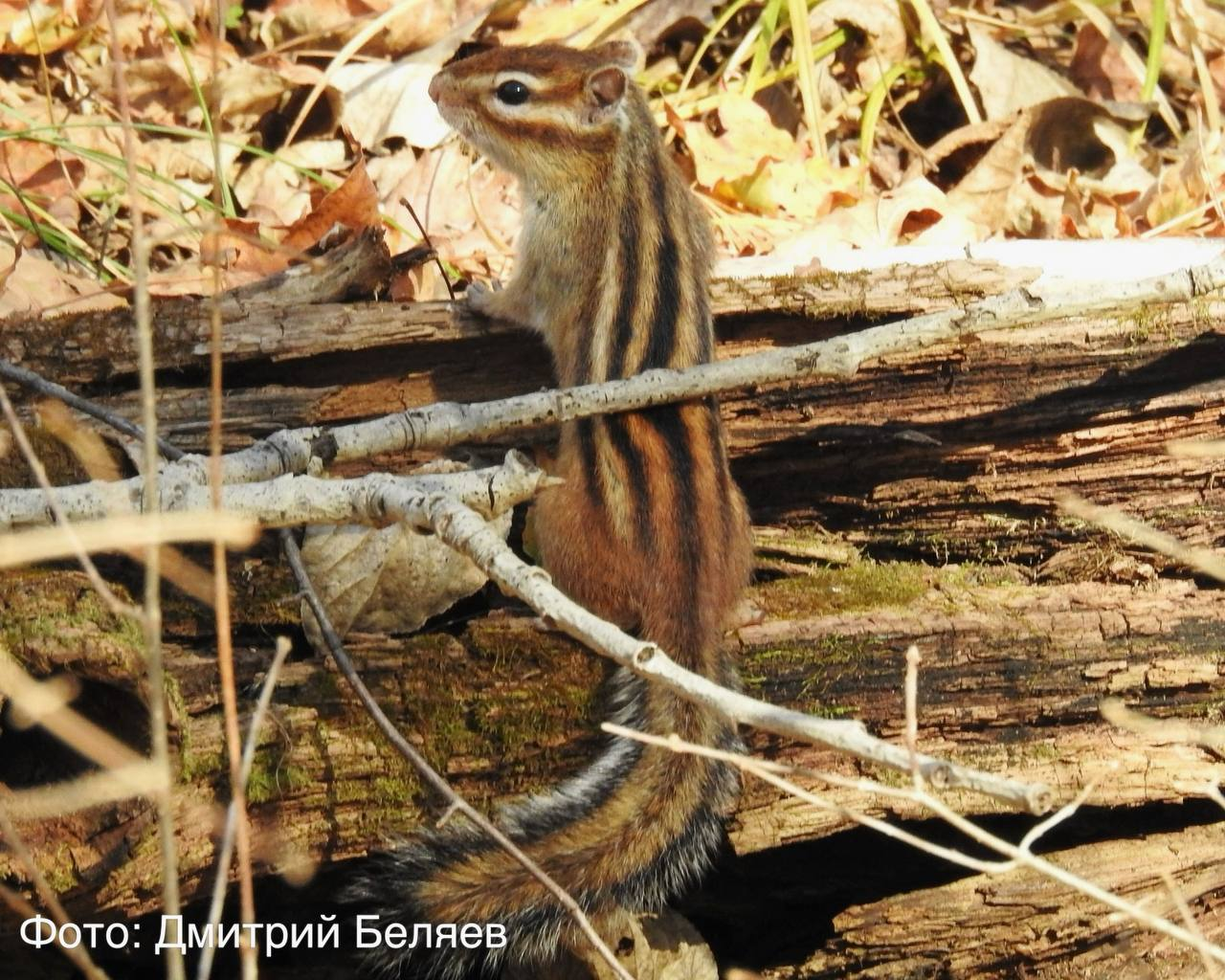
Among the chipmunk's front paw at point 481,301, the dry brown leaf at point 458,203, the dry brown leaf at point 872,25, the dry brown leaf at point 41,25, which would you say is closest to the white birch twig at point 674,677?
the chipmunk's front paw at point 481,301

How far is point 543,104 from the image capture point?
524 centimetres

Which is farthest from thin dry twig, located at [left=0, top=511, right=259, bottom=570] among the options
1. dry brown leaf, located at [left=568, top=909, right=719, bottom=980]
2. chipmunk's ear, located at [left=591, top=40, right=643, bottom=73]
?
chipmunk's ear, located at [left=591, top=40, right=643, bottom=73]

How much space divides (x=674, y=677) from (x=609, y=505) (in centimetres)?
147

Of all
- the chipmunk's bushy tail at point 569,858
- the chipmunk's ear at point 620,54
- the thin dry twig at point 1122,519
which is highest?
the chipmunk's ear at point 620,54

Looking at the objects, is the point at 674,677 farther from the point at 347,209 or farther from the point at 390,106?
the point at 390,106

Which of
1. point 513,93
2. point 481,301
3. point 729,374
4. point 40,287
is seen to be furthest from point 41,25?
point 729,374

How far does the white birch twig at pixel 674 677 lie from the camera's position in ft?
7.95

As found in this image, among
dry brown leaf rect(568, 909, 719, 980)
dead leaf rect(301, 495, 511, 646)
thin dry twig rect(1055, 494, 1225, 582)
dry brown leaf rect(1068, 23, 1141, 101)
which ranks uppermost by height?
dry brown leaf rect(1068, 23, 1141, 101)

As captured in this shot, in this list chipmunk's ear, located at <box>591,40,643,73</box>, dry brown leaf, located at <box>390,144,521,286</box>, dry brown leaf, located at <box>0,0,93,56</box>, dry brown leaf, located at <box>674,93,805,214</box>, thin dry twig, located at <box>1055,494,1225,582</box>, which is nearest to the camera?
thin dry twig, located at <box>1055,494,1225,582</box>

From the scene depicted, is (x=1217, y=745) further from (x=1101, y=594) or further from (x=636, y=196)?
(x=636, y=196)

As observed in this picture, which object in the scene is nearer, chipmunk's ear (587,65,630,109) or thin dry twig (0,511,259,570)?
thin dry twig (0,511,259,570)

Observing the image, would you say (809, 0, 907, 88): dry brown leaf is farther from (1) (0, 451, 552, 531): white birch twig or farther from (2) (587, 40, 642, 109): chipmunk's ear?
(1) (0, 451, 552, 531): white birch twig

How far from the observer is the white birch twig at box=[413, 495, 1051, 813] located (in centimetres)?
242

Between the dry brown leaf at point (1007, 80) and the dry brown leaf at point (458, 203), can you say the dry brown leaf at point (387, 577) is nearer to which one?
the dry brown leaf at point (458, 203)
